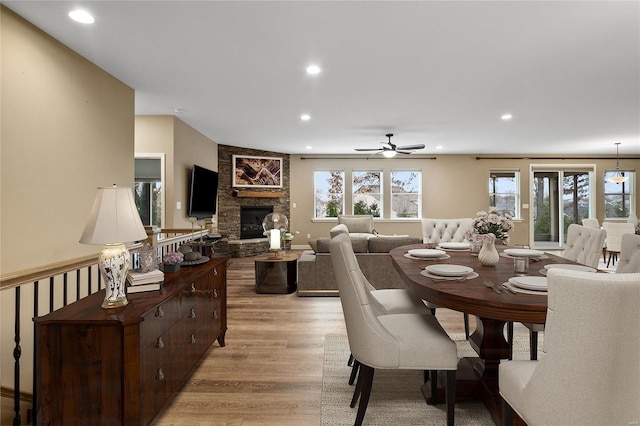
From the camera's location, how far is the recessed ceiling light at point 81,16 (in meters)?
2.42

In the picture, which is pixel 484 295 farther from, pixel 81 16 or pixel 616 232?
pixel 616 232

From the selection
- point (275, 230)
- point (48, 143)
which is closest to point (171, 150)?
point (275, 230)

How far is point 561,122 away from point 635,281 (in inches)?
228

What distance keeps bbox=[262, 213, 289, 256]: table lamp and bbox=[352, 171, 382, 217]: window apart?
4.06 metres

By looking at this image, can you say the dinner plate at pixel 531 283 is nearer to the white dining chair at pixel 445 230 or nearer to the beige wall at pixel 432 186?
the white dining chair at pixel 445 230

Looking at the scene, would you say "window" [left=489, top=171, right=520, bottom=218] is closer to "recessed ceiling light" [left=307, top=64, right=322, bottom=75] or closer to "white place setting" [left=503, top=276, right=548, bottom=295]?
"recessed ceiling light" [left=307, top=64, right=322, bottom=75]

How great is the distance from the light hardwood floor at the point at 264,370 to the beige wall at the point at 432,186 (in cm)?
512

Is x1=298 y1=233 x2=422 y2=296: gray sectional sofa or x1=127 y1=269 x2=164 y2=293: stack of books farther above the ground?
x1=127 y1=269 x2=164 y2=293: stack of books

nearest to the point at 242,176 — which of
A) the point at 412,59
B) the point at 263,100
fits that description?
the point at 263,100

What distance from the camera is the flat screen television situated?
5906 mm

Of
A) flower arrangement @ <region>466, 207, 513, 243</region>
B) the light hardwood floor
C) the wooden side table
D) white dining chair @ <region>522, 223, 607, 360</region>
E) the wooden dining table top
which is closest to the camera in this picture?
the wooden dining table top

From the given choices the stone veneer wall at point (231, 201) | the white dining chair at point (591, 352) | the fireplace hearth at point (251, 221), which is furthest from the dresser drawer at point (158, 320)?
the fireplace hearth at point (251, 221)

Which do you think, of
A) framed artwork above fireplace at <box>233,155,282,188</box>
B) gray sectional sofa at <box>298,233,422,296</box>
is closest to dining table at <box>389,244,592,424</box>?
gray sectional sofa at <box>298,233,422,296</box>

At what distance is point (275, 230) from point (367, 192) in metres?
4.86
